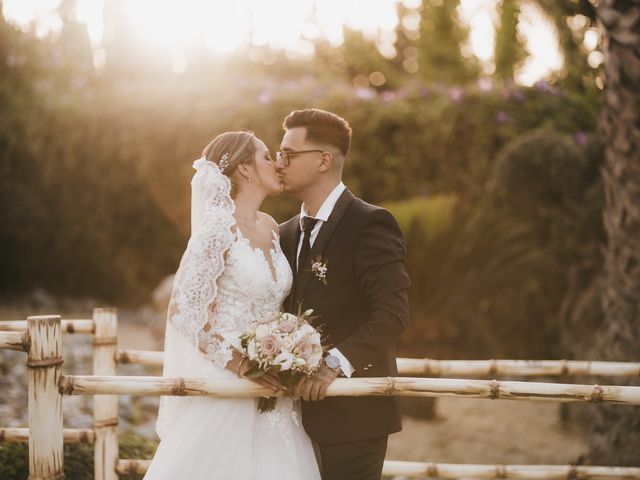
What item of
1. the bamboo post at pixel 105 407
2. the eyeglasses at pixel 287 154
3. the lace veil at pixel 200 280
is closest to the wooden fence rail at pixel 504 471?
the bamboo post at pixel 105 407

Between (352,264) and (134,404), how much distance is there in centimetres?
518

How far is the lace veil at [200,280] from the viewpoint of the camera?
310 cm

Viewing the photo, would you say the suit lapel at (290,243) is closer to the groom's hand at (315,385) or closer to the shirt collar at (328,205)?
the shirt collar at (328,205)

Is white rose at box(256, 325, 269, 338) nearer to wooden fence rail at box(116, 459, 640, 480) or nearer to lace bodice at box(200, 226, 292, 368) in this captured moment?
lace bodice at box(200, 226, 292, 368)

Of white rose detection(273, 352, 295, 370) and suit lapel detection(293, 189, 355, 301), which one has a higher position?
suit lapel detection(293, 189, 355, 301)

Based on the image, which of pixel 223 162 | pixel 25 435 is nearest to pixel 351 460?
pixel 223 162

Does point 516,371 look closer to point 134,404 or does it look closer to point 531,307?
point 134,404

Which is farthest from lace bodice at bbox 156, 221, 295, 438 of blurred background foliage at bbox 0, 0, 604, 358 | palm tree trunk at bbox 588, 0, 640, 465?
blurred background foliage at bbox 0, 0, 604, 358

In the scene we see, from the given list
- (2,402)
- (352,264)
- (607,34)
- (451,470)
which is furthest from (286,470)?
(2,402)

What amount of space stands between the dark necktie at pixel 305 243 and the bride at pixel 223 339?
90 mm

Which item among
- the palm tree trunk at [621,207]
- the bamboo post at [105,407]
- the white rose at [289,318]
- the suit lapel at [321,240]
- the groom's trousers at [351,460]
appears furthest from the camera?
the palm tree trunk at [621,207]

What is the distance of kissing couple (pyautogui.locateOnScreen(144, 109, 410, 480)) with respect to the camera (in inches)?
122

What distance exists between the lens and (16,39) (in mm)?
12508

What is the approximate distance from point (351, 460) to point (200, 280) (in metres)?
1.01
